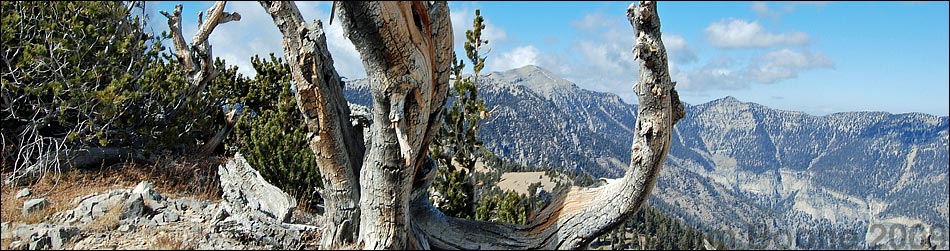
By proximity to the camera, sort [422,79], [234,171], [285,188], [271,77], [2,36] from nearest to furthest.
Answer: [422,79] < [234,171] < [2,36] < [285,188] < [271,77]

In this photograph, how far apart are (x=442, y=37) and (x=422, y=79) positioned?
475 millimetres

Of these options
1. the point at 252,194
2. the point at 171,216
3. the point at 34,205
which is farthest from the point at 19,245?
the point at 252,194

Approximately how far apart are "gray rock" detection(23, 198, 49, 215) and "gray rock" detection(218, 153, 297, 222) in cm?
234

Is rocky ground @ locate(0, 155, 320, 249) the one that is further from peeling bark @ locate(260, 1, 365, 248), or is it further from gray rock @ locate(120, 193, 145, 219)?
peeling bark @ locate(260, 1, 365, 248)

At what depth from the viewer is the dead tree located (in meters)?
5.49

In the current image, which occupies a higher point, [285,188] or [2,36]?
[2,36]

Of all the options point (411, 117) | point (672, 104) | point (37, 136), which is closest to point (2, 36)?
point (37, 136)

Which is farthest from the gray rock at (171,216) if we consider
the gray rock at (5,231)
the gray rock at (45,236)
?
the gray rock at (5,231)

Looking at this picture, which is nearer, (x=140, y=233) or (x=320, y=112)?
(x=320, y=112)

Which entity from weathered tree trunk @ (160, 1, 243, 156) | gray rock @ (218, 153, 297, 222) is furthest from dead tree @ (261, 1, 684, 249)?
weathered tree trunk @ (160, 1, 243, 156)

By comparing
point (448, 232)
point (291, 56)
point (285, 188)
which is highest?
point (291, 56)

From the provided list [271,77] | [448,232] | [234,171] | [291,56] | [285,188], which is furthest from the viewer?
[271,77]

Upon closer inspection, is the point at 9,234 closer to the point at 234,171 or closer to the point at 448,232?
the point at 234,171

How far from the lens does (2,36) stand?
9.44 m
